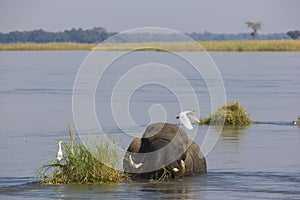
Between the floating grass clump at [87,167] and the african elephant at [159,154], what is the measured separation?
0.43 meters

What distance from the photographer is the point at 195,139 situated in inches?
919

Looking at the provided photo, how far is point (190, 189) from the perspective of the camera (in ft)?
52.7

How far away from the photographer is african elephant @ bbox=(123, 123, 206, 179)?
16.7 meters

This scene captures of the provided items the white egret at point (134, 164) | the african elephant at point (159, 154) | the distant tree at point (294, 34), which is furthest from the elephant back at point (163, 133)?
the distant tree at point (294, 34)

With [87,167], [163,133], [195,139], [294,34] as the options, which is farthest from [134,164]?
[294,34]

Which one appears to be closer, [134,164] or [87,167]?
[87,167]

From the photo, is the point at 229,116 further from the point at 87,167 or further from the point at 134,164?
the point at 87,167

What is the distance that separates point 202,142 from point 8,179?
689cm

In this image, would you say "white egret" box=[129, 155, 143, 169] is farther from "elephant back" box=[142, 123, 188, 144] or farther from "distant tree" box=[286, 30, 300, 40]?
"distant tree" box=[286, 30, 300, 40]

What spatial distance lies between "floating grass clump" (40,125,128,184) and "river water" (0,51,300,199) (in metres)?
0.25

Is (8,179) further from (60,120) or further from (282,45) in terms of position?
(282,45)

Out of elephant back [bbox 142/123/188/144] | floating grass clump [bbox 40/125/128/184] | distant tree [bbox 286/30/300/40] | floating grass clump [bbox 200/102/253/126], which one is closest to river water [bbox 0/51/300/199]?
floating grass clump [bbox 40/125/128/184]

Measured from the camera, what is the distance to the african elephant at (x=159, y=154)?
1673 centimetres

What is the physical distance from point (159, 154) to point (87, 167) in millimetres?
1338
